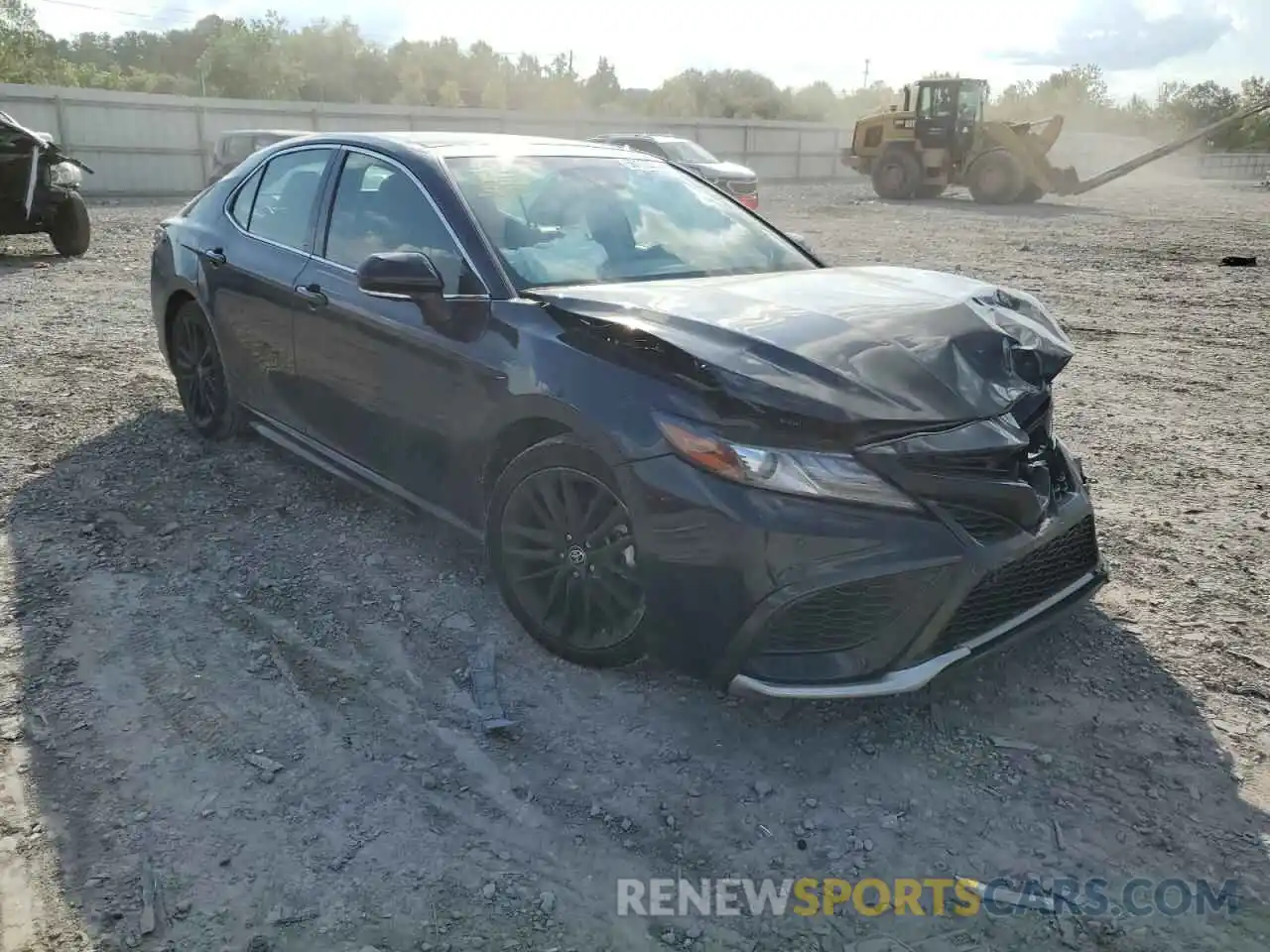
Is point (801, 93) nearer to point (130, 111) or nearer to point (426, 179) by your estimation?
point (130, 111)

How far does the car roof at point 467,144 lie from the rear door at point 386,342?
0.34 ft

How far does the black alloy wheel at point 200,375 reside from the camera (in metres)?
5.02

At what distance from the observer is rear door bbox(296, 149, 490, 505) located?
11.3 feet

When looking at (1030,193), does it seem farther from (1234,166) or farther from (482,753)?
(1234,166)

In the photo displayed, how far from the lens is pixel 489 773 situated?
2791 millimetres

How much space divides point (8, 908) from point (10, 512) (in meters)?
2.62

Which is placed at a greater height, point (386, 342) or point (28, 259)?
point (386, 342)

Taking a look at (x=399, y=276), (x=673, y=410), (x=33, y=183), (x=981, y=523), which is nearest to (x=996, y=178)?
(x=33, y=183)

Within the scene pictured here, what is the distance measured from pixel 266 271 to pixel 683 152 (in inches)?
612

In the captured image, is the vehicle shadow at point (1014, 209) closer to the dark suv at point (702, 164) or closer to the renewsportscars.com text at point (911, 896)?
the dark suv at point (702, 164)

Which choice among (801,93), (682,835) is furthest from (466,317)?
(801,93)

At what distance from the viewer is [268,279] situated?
14.3 ft

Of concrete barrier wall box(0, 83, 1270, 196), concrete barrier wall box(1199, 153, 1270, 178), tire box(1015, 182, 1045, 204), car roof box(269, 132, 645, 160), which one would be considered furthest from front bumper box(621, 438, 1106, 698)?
concrete barrier wall box(1199, 153, 1270, 178)

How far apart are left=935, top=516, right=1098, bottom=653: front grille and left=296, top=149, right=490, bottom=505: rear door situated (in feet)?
5.33
